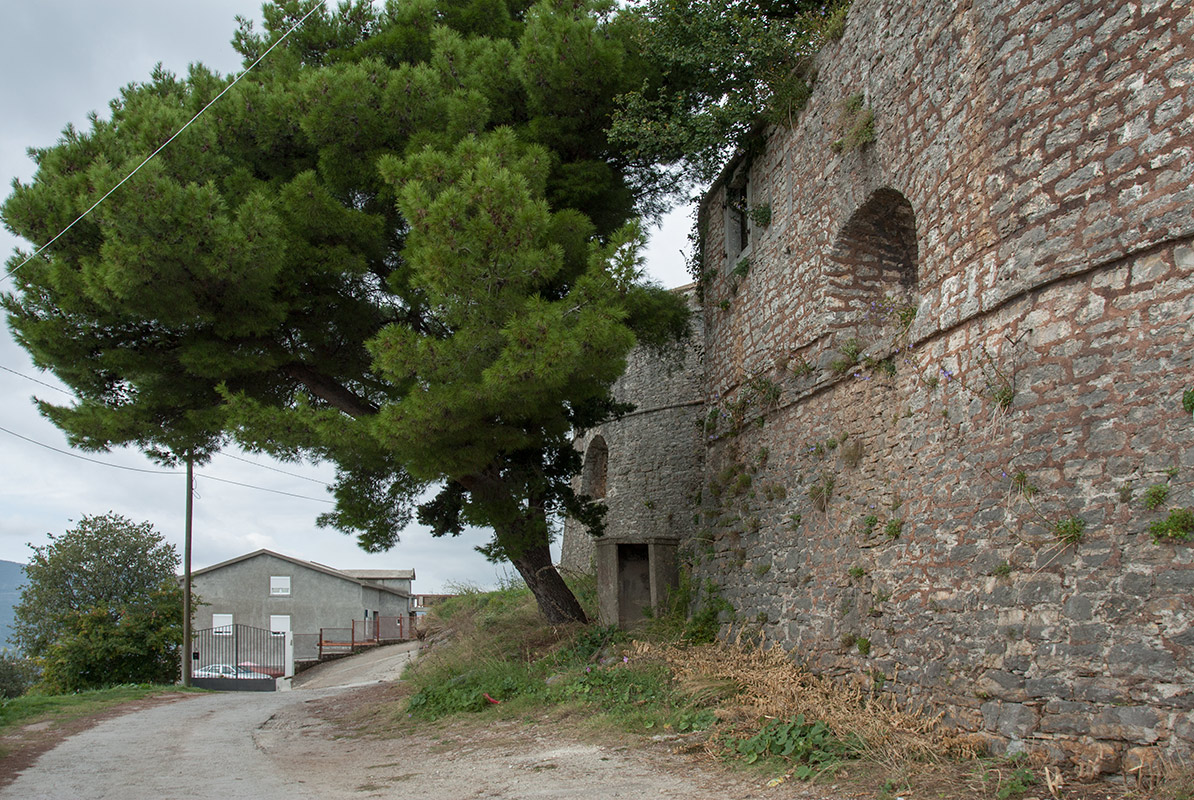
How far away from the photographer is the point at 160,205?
26.6 ft

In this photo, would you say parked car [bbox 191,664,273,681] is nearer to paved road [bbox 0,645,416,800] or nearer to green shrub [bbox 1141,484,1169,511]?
paved road [bbox 0,645,416,800]

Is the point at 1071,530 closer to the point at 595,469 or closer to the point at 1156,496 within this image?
the point at 1156,496

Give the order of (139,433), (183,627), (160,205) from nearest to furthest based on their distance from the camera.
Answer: (160,205)
(139,433)
(183,627)

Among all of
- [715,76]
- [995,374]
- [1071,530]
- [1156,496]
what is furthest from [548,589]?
[1156,496]

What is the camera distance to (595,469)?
19.5 m

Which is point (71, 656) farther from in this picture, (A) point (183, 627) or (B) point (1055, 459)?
(B) point (1055, 459)

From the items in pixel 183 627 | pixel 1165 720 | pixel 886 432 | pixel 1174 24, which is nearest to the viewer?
pixel 1165 720

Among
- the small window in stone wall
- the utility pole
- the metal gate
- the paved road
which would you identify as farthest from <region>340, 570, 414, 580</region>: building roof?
the small window in stone wall

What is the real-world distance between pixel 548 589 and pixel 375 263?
15.3ft

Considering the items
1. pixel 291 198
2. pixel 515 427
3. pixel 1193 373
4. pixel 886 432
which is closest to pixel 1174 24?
pixel 1193 373

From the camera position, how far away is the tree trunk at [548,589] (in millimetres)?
11148

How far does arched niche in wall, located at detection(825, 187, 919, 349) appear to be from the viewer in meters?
7.95

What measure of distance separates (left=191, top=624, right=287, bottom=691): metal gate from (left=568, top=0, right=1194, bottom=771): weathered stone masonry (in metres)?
18.2

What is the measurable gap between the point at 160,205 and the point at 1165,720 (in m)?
8.70
